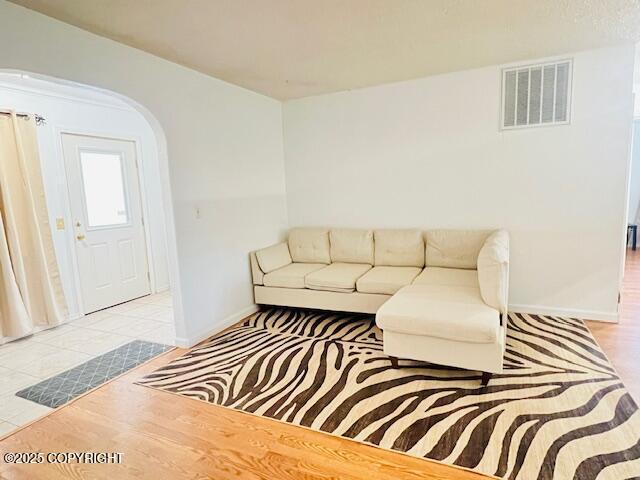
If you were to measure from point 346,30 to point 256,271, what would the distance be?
2463mm

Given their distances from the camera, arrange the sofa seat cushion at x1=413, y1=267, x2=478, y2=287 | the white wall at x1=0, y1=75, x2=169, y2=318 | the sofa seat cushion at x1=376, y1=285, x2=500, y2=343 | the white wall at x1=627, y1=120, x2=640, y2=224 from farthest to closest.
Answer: the white wall at x1=627, y1=120, x2=640, y2=224
the white wall at x1=0, y1=75, x2=169, y2=318
the sofa seat cushion at x1=413, y1=267, x2=478, y2=287
the sofa seat cushion at x1=376, y1=285, x2=500, y2=343

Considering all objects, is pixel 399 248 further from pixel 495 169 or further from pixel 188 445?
pixel 188 445

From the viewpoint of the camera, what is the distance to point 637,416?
1999mm

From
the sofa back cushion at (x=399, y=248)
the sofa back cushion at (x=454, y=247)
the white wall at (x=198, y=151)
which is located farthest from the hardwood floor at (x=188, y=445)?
the sofa back cushion at (x=399, y=248)

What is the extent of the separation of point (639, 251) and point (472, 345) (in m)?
6.01

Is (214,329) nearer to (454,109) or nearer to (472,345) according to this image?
(472,345)

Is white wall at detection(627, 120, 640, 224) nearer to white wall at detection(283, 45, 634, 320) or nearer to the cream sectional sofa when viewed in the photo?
white wall at detection(283, 45, 634, 320)

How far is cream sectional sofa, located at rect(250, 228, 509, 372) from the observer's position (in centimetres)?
239

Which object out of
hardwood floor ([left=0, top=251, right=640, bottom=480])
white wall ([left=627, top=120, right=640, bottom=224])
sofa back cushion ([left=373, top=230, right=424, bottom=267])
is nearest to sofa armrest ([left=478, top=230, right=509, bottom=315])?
hardwood floor ([left=0, top=251, right=640, bottom=480])

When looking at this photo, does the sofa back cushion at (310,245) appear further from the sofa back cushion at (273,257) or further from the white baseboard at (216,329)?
the white baseboard at (216,329)

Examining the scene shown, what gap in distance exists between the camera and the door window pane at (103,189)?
13.7 ft

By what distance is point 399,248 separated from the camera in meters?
3.81

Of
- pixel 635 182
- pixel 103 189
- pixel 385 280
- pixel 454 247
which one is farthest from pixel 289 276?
pixel 635 182

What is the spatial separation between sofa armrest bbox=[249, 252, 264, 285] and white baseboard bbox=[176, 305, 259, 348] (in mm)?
312
